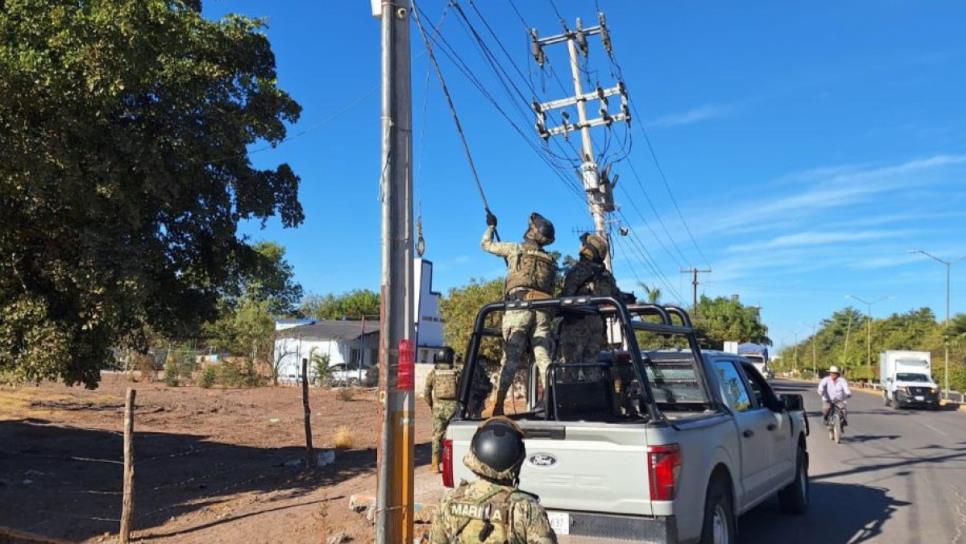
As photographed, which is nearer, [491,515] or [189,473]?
[491,515]

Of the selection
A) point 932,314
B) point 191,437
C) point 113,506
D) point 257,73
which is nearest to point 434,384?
point 113,506

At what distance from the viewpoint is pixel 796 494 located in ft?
28.1

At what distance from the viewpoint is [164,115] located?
10.5 m

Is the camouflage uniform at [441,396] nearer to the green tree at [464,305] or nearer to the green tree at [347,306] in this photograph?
the green tree at [464,305]

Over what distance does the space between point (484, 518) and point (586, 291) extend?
17.2 ft

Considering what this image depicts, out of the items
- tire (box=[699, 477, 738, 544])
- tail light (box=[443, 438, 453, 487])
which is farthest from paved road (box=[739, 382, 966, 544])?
tail light (box=[443, 438, 453, 487])

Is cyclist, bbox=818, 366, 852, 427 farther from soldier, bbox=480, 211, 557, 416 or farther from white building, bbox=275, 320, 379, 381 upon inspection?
white building, bbox=275, 320, 379, 381

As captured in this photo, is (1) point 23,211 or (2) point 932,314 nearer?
(1) point 23,211

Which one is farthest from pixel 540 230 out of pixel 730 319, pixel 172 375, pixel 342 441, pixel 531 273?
pixel 730 319

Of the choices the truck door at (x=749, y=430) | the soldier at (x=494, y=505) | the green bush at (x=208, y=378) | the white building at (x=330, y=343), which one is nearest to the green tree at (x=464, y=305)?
the green bush at (x=208, y=378)

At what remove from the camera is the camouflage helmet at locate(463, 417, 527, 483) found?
3004 mm

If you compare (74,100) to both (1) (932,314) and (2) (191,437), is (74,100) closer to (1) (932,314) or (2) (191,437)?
(2) (191,437)

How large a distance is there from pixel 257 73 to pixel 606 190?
12387mm

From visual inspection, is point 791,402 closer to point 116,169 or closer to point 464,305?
point 116,169
